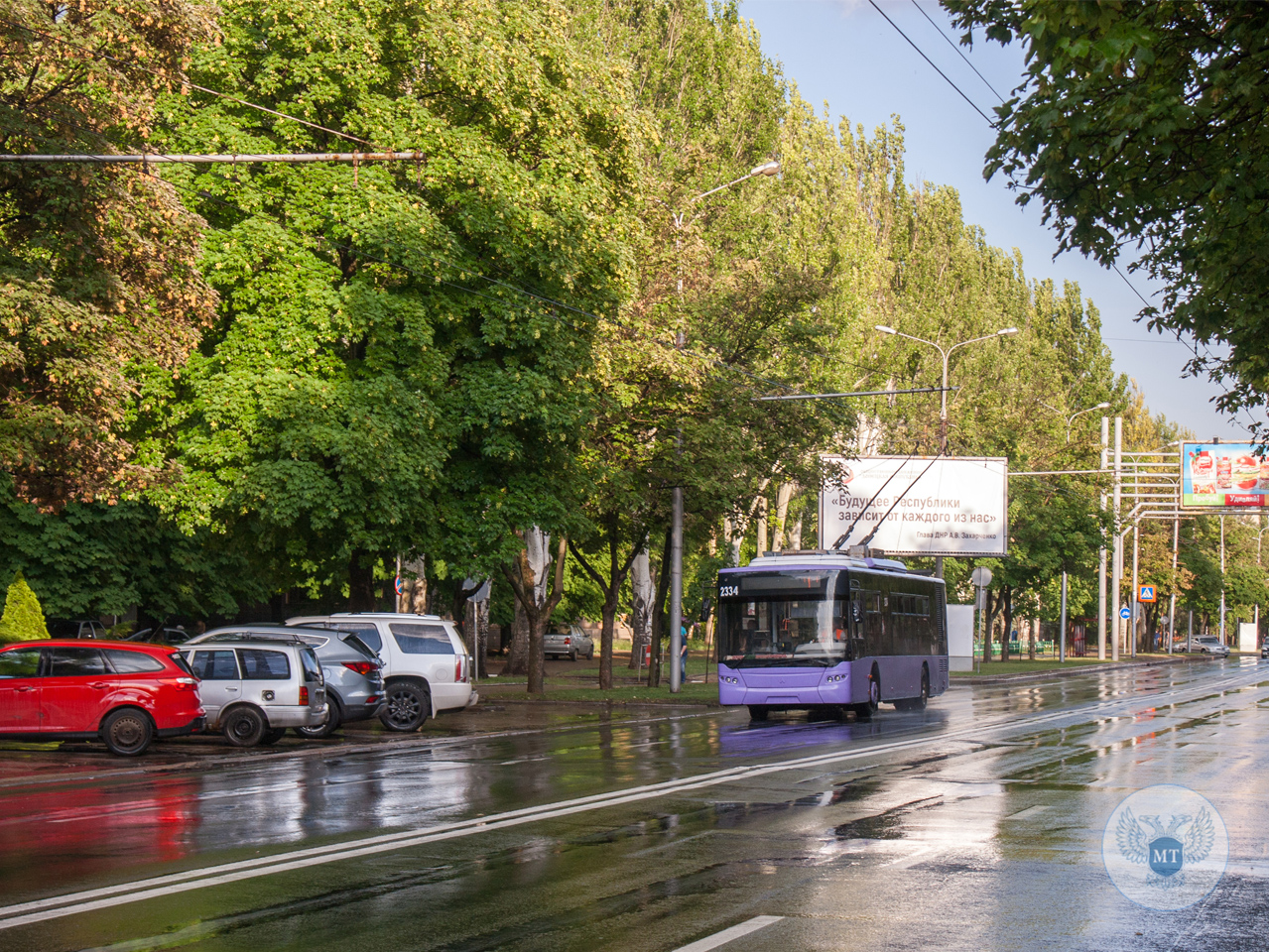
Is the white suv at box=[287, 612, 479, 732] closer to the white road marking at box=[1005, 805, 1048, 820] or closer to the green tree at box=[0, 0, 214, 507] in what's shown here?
the green tree at box=[0, 0, 214, 507]

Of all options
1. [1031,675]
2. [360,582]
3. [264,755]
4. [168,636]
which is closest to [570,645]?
[1031,675]

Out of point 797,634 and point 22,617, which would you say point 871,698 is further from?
point 22,617

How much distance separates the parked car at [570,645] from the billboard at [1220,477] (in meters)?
27.5

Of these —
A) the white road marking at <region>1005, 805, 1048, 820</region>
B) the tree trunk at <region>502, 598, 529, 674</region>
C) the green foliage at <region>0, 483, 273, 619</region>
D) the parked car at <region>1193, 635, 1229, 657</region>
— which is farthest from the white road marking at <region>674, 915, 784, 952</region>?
the parked car at <region>1193, 635, 1229, 657</region>

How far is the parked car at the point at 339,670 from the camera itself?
68.1 ft

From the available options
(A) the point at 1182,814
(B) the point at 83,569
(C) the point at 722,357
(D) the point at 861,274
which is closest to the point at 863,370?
(D) the point at 861,274

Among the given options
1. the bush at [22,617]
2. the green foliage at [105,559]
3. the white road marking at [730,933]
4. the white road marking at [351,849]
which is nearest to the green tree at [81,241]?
the white road marking at [351,849]

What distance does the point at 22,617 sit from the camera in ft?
103

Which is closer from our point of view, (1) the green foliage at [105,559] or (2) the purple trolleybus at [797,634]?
(2) the purple trolleybus at [797,634]

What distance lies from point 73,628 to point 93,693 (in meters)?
22.1

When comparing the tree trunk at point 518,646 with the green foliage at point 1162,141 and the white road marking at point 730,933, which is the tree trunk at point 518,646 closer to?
the green foliage at point 1162,141

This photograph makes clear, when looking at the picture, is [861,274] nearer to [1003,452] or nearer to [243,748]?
[1003,452]

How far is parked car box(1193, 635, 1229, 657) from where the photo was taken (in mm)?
96438

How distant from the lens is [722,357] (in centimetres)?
3434
